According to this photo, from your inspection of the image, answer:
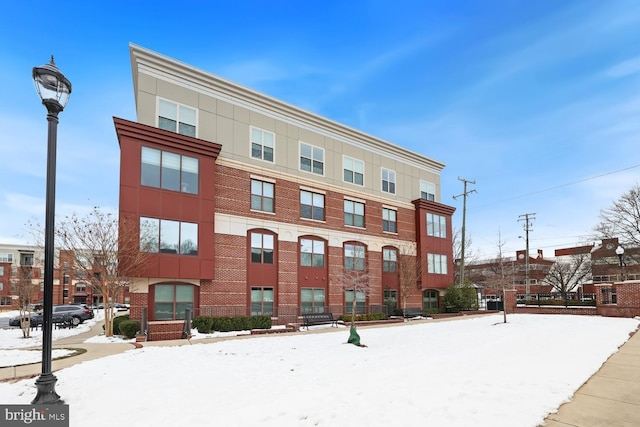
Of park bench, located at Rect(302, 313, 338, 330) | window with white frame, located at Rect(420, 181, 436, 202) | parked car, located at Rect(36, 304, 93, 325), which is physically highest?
window with white frame, located at Rect(420, 181, 436, 202)

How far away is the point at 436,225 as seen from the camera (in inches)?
1401

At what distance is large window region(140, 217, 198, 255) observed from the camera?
64.4 ft

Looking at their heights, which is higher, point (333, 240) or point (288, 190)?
point (288, 190)

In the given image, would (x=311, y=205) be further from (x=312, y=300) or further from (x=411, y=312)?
(x=411, y=312)

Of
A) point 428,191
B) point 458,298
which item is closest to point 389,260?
point 458,298

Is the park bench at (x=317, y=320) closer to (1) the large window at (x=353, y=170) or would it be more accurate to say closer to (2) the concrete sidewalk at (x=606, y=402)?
(1) the large window at (x=353, y=170)

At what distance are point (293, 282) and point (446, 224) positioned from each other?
17.3 metres

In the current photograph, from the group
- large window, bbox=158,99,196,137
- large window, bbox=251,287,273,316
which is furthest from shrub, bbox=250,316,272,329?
large window, bbox=158,99,196,137

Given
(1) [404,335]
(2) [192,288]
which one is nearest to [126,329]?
(2) [192,288]

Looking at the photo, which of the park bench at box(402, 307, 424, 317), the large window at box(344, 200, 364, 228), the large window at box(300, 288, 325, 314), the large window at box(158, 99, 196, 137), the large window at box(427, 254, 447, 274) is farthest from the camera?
the large window at box(427, 254, 447, 274)

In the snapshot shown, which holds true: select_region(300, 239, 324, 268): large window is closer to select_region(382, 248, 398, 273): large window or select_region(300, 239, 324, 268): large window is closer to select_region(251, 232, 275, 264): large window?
select_region(251, 232, 275, 264): large window

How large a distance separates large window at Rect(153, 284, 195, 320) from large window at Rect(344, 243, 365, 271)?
11579 millimetres

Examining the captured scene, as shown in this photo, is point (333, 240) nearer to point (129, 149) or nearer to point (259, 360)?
point (129, 149)

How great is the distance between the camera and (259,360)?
35.8ft
